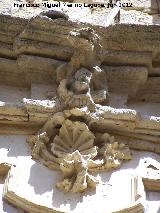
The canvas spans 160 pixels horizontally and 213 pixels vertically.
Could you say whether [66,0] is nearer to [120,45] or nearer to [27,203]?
[120,45]

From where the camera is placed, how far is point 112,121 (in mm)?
3578

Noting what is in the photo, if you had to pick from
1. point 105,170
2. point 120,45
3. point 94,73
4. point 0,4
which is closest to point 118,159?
point 105,170

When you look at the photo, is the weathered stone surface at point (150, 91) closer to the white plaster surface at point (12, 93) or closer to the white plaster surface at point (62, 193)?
the white plaster surface at point (62, 193)

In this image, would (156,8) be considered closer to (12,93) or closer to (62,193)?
(12,93)

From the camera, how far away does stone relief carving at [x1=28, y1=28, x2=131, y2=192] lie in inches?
131

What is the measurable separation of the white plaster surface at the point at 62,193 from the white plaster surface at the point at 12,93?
44 centimetres

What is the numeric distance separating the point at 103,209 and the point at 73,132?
21.7 inches

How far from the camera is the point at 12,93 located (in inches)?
159

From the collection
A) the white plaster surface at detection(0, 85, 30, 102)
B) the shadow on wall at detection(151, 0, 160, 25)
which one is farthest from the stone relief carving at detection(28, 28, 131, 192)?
the shadow on wall at detection(151, 0, 160, 25)

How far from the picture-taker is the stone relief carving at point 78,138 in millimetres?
3324

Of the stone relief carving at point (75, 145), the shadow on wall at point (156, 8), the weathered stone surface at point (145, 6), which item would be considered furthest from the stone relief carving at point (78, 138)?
the weathered stone surface at point (145, 6)

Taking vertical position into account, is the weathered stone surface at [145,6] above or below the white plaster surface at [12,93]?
above

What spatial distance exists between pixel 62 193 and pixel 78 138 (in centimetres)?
39

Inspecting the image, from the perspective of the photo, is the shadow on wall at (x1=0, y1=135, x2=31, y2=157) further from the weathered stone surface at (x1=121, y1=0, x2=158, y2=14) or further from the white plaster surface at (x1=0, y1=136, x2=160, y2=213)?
the weathered stone surface at (x1=121, y1=0, x2=158, y2=14)
